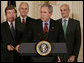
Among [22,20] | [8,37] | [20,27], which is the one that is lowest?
[8,37]

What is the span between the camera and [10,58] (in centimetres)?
303

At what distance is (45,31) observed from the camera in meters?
2.77

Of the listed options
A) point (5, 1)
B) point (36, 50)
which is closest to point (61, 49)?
point (36, 50)

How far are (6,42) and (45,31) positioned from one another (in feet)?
1.85

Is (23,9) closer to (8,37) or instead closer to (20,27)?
(20,27)

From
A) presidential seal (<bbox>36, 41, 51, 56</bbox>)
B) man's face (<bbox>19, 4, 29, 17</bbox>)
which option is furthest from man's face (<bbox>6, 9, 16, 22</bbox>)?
presidential seal (<bbox>36, 41, 51, 56</bbox>)

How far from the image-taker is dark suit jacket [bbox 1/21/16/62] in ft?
9.66

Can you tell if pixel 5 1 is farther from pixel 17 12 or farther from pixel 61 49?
pixel 61 49

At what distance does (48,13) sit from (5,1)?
97cm

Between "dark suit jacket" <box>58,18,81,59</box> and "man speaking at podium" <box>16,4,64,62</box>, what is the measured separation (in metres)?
0.32

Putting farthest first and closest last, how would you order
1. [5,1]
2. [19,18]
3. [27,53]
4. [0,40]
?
[5,1], [19,18], [0,40], [27,53]

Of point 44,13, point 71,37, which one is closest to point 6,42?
point 44,13

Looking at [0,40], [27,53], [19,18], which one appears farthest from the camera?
[19,18]

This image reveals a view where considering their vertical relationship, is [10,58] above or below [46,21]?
below
